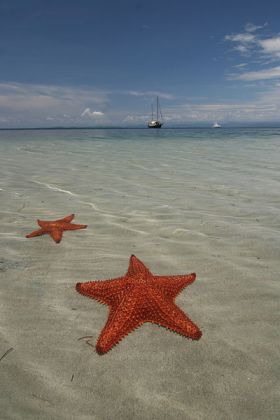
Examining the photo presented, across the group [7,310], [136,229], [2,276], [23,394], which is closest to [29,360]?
[23,394]

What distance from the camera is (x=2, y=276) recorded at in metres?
3.04

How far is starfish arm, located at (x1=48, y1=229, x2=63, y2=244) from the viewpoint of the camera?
383cm

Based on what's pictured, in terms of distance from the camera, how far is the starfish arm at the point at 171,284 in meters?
2.39

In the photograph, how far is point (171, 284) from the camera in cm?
250

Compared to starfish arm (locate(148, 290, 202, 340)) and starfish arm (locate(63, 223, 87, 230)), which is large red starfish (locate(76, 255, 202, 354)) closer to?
starfish arm (locate(148, 290, 202, 340))

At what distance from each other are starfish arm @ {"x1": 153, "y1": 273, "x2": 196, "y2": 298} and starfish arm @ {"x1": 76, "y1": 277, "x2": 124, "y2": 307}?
0.30 metres

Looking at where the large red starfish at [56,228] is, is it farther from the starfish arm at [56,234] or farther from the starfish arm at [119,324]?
the starfish arm at [119,324]

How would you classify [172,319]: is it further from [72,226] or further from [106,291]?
[72,226]

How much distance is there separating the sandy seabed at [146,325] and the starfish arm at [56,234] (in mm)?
86

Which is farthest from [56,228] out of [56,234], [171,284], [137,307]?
[137,307]

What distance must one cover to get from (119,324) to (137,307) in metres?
0.19

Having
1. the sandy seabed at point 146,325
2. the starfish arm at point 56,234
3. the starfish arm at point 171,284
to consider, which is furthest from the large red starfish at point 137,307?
the starfish arm at point 56,234

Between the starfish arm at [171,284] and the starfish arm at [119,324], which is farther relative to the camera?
the starfish arm at [171,284]

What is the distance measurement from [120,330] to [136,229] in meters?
2.42
